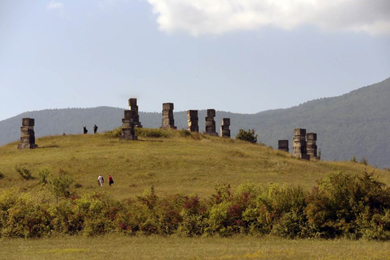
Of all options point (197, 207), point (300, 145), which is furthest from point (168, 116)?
point (197, 207)

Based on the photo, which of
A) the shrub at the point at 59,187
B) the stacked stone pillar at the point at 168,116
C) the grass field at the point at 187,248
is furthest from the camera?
the stacked stone pillar at the point at 168,116

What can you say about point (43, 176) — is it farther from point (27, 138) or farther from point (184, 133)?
point (184, 133)

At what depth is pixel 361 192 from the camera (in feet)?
94.2

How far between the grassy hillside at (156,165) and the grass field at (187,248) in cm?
919

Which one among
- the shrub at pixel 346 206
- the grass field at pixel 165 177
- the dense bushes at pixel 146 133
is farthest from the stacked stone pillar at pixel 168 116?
the shrub at pixel 346 206

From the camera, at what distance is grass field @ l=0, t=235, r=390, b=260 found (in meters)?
23.0

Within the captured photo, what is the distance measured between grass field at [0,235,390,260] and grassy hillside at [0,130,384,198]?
919cm

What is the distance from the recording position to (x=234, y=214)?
97.0 ft

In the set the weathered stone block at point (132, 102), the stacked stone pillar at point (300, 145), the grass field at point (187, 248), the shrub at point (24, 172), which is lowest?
the grass field at point (187, 248)

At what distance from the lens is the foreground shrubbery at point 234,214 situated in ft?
92.5

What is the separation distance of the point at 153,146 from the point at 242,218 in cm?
2624

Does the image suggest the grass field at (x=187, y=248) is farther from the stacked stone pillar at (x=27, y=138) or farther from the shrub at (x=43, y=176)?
the stacked stone pillar at (x=27, y=138)

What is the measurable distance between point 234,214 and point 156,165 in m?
18.1

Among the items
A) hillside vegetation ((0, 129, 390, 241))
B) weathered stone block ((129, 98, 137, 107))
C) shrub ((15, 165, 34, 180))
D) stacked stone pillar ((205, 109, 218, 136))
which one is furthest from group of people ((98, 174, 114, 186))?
stacked stone pillar ((205, 109, 218, 136))
